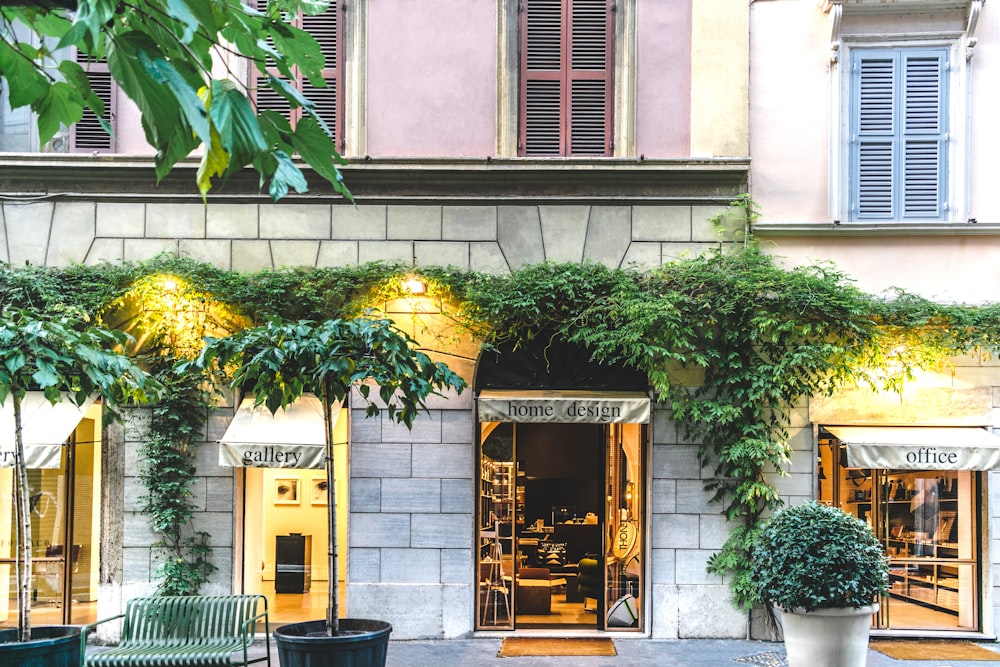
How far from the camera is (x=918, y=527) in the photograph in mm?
11703

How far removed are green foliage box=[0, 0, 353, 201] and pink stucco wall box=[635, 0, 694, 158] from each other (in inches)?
314

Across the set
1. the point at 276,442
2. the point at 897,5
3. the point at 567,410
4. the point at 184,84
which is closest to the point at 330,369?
the point at 276,442

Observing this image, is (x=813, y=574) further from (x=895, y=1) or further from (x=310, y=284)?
(x=895, y=1)

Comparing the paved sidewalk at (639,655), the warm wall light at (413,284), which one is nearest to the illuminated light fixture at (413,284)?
the warm wall light at (413,284)

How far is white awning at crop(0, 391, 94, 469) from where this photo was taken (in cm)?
1068

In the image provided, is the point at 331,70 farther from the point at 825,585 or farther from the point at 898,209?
the point at 825,585

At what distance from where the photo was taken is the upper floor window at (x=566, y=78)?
12.1m

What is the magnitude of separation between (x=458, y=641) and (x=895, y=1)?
29.8 feet

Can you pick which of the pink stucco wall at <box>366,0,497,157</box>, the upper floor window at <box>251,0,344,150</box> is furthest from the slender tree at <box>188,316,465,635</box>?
the upper floor window at <box>251,0,344,150</box>

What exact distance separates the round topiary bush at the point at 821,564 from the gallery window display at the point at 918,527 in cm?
299

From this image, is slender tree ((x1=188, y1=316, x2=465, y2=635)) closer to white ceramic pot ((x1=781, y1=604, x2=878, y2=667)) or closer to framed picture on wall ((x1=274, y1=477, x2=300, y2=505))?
white ceramic pot ((x1=781, y1=604, x2=878, y2=667))

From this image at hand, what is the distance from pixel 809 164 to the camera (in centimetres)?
1179

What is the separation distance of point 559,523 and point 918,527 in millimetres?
4275

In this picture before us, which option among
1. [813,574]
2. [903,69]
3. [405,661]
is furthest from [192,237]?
[903,69]
